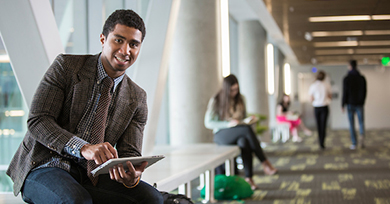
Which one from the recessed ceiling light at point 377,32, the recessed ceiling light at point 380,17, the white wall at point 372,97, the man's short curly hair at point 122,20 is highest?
the recessed ceiling light at point 380,17

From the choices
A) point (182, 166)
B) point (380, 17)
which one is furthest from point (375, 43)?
point (182, 166)

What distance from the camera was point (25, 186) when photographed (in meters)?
1.67

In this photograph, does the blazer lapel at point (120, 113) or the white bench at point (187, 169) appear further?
the white bench at point (187, 169)

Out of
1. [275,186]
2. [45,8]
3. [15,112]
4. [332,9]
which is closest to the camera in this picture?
[45,8]

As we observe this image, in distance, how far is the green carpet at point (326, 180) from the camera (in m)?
3.85

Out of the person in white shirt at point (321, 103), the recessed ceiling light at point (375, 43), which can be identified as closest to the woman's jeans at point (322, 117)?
the person in white shirt at point (321, 103)

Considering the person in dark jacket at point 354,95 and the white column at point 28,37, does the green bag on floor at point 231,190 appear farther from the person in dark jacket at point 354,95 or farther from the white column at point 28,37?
the person in dark jacket at point 354,95

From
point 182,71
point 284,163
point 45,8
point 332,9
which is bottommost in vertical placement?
point 284,163

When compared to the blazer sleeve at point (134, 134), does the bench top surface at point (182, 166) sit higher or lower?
lower

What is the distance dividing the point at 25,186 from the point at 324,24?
829 centimetres

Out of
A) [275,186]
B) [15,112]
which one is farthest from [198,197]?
[15,112]

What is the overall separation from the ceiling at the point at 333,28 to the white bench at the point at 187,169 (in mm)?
3394

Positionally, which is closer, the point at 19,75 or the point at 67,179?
the point at 67,179

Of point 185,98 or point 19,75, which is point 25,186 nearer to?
point 19,75
